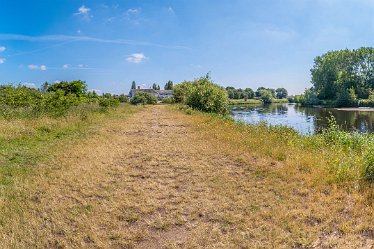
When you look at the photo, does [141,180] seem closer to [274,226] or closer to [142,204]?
[142,204]

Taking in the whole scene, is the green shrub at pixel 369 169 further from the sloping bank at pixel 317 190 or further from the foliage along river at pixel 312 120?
the foliage along river at pixel 312 120

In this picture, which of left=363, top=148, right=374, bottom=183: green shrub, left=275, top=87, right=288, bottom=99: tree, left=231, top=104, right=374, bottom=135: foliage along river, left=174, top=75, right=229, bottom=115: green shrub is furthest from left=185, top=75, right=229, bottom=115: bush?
left=275, top=87, right=288, bottom=99: tree

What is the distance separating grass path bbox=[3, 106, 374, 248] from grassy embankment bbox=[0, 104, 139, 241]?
8.8 inches

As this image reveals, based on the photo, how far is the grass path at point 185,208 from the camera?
11.3ft

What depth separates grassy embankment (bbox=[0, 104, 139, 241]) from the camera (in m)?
4.32

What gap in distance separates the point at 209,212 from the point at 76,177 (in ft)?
10.7

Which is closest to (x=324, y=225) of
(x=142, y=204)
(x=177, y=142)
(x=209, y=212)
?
(x=209, y=212)

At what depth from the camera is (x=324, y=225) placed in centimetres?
361

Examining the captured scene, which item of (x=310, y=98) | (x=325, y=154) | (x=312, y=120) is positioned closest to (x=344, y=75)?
(x=310, y=98)

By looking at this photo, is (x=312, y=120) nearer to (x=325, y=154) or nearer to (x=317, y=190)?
(x=325, y=154)

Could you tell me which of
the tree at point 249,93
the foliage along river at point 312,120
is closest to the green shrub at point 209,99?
the foliage along river at point 312,120

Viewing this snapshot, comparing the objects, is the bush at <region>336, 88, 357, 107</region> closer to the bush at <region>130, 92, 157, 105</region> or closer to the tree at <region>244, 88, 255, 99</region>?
the bush at <region>130, 92, 157, 105</region>

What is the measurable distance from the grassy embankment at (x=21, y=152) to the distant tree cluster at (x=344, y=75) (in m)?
→ 64.4

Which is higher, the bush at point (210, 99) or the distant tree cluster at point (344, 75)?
the distant tree cluster at point (344, 75)
